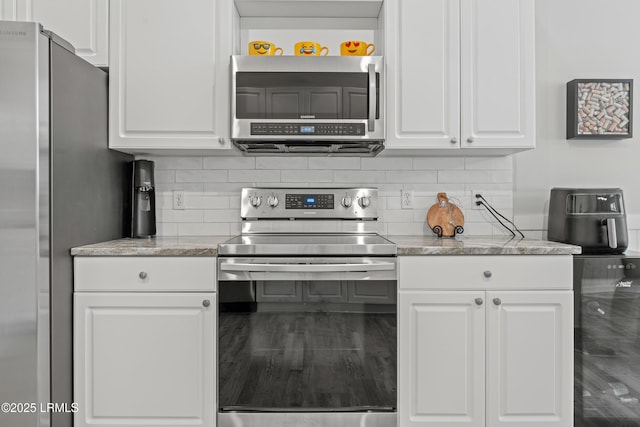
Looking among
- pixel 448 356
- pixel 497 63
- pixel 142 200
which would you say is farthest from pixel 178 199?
pixel 497 63

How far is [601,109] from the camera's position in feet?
8.18

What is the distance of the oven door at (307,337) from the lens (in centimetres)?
188

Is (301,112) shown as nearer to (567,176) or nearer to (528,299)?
(528,299)

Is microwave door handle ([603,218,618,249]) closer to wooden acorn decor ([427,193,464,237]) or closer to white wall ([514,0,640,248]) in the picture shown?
white wall ([514,0,640,248])

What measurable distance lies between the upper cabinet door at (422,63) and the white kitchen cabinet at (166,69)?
821mm

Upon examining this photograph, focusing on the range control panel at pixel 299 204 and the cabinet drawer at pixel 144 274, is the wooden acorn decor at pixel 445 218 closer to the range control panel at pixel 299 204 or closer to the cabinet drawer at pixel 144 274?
the range control panel at pixel 299 204

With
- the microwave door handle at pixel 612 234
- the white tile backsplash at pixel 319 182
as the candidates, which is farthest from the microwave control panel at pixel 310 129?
the microwave door handle at pixel 612 234

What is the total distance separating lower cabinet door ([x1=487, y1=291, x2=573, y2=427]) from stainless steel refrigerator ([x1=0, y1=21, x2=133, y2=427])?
1777mm

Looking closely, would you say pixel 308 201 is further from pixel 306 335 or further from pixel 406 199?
pixel 306 335

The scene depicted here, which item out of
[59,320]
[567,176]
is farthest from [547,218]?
[59,320]

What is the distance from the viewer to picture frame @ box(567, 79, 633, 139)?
2480mm

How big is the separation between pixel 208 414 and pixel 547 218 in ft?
6.78

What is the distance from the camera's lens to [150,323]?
6.12 ft

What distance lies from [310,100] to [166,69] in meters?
0.72
